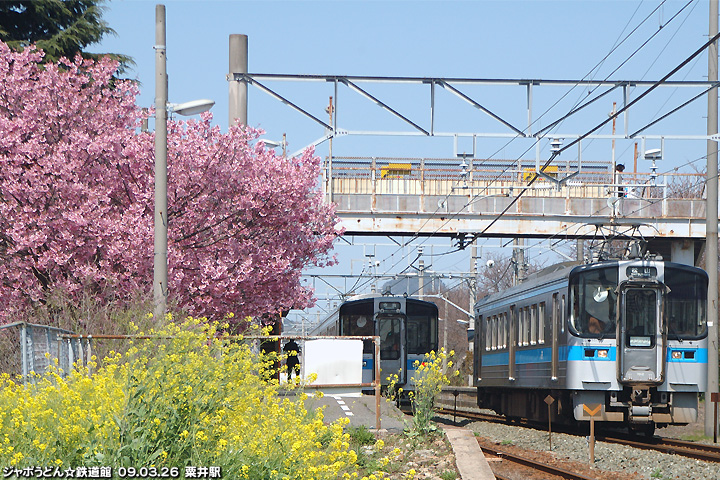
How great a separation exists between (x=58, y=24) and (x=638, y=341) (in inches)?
658

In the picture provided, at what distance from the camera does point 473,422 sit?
2681 cm

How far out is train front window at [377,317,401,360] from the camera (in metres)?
26.1

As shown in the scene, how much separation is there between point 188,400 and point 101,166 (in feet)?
32.6

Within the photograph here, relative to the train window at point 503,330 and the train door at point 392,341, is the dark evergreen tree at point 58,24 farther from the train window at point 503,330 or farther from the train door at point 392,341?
the train window at point 503,330

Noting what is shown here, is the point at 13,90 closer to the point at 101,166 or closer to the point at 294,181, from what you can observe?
the point at 101,166

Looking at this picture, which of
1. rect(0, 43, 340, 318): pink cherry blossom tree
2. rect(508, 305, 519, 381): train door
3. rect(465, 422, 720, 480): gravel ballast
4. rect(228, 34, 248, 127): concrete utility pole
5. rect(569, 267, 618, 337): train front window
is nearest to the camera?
rect(465, 422, 720, 480): gravel ballast

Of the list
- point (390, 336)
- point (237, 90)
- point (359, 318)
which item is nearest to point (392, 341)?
point (390, 336)

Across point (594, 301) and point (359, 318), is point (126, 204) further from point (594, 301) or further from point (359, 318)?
point (359, 318)

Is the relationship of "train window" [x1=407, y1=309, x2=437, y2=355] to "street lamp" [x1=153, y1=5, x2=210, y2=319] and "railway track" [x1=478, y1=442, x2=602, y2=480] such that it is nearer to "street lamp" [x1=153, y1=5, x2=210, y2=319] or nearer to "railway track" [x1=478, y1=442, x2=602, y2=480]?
"railway track" [x1=478, y1=442, x2=602, y2=480]

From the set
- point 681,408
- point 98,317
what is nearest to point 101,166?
point 98,317

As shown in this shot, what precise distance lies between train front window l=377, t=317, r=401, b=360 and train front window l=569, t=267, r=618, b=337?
901cm

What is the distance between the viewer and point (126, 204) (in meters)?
17.4

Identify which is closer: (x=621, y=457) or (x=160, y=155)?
(x=160, y=155)

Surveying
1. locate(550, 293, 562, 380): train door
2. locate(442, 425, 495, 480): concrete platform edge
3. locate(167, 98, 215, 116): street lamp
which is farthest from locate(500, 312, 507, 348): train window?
locate(167, 98, 215, 116): street lamp
